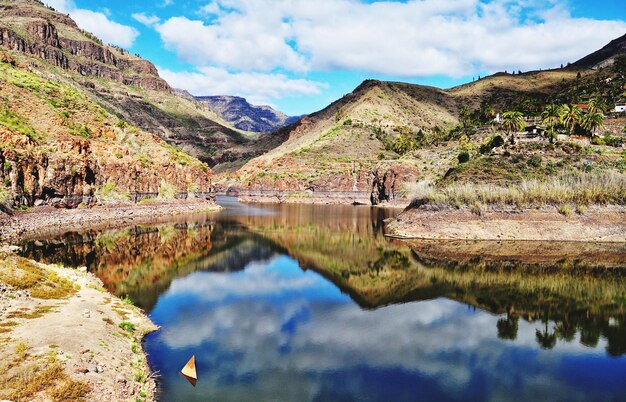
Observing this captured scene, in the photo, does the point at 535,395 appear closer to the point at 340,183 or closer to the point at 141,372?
the point at 141,372

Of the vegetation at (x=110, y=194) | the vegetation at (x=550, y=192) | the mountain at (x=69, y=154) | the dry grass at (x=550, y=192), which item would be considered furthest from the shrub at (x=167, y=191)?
the dry grass at (x=550, y=192)

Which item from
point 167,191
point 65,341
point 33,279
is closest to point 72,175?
point 167,191

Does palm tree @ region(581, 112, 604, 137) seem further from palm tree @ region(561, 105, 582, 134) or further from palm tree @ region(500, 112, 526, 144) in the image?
palm tree @ region(500, 112, 526, 144)

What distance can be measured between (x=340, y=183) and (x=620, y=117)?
80.5 meters

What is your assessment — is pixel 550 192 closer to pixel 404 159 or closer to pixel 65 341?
pixel 65 341

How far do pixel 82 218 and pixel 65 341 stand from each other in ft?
197

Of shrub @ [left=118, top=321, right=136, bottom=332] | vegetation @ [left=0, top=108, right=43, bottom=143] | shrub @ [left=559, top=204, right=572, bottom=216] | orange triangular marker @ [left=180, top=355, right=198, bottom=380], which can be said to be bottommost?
orange triangular marker @ [left=180, top=355, right=198, bottom=380]

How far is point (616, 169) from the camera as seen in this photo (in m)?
57.7

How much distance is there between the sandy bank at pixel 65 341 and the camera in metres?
14.2

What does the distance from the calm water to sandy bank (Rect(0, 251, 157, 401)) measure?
4.80ft

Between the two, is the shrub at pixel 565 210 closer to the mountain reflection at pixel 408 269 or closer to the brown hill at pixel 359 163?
the mountain reflection at pixel 408 269

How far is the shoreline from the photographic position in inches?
2133

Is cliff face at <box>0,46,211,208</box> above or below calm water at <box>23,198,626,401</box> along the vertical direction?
above

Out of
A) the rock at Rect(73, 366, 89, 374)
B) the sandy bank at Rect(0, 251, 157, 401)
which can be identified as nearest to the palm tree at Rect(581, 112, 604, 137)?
the sandy bank at Rect(0, 251, 157, 401)
